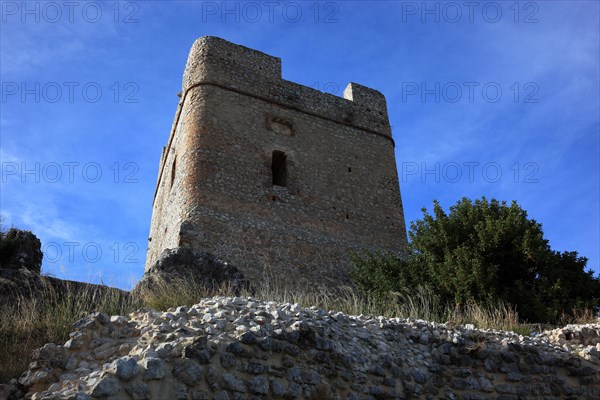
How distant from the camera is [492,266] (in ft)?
32.5

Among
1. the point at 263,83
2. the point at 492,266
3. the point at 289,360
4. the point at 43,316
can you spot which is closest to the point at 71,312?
the point at 43,316

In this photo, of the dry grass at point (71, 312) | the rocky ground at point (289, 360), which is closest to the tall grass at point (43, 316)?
the dry grass at point (71, 312)

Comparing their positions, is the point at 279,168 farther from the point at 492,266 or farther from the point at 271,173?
the point at 492,266

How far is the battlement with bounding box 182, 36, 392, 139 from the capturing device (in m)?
13.9

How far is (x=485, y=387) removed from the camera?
19.2 feet

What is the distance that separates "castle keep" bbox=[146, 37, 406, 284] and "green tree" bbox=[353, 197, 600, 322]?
2.14m

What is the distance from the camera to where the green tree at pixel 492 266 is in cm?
955

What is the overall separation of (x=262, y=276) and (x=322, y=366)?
6.44 m

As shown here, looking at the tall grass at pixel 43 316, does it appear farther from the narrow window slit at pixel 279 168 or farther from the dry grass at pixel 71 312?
the narrow window slit at pixel 279 168

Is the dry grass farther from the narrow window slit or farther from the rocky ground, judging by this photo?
the narrow window slit

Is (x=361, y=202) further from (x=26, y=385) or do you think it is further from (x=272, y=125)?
(x=26, y=385)

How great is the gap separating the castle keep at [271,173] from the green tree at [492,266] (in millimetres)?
2138

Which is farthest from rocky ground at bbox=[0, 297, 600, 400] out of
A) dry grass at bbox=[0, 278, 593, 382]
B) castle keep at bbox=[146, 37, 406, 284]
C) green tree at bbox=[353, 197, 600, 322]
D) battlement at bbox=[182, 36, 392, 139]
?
battlement at bbox=[182, 36, 392, 139]

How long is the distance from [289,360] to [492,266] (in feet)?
19.7
